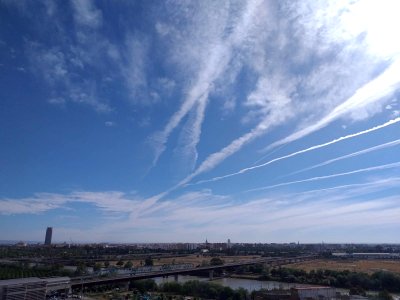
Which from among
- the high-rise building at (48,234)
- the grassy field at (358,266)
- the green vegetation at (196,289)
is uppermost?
the high-rise building at (48,234)

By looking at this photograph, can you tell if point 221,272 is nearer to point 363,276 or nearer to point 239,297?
point 363,276

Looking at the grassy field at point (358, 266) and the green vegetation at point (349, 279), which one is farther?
the grassy field at point (358, 266)

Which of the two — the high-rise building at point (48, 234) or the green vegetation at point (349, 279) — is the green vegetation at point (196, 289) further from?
the high-rise building at point (48, 234)

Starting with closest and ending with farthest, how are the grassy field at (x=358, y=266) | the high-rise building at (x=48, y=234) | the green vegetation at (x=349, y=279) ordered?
the green vegetation at (x=349, y=279), the grassy field at (x=358, y=266), the high-rise building at (x=48, y=234)

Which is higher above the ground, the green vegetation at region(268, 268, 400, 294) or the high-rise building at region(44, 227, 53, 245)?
the high-rise building at region(44, 227, 53, 245)

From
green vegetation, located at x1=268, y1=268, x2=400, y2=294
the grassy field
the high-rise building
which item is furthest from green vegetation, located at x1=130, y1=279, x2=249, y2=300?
the high-rise building

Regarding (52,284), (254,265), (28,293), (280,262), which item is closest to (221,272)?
(254,265)

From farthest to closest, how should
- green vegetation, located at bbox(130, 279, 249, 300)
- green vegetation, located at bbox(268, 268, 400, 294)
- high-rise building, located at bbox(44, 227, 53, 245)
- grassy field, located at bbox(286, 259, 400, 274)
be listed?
high-rise building, located at bbox(44, 227, 53, 245) → grassy field, located at bbox(286, 259, 400, 274) → green vegetation, located at bbox(268, 268, 400, 294) → green vegetation, located at bbox(130, 279, 249, 300)

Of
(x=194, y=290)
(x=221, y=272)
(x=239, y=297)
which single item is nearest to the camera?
(x=239, y=297)

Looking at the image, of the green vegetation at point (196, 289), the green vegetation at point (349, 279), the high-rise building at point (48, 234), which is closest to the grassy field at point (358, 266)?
the green vegetation at point (349, 279)

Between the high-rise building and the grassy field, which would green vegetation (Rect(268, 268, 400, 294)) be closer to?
the grassy field

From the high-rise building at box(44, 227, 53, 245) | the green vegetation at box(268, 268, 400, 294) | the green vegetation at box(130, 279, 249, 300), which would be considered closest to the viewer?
the green vegetation at box(130, 279, 249, 300)
